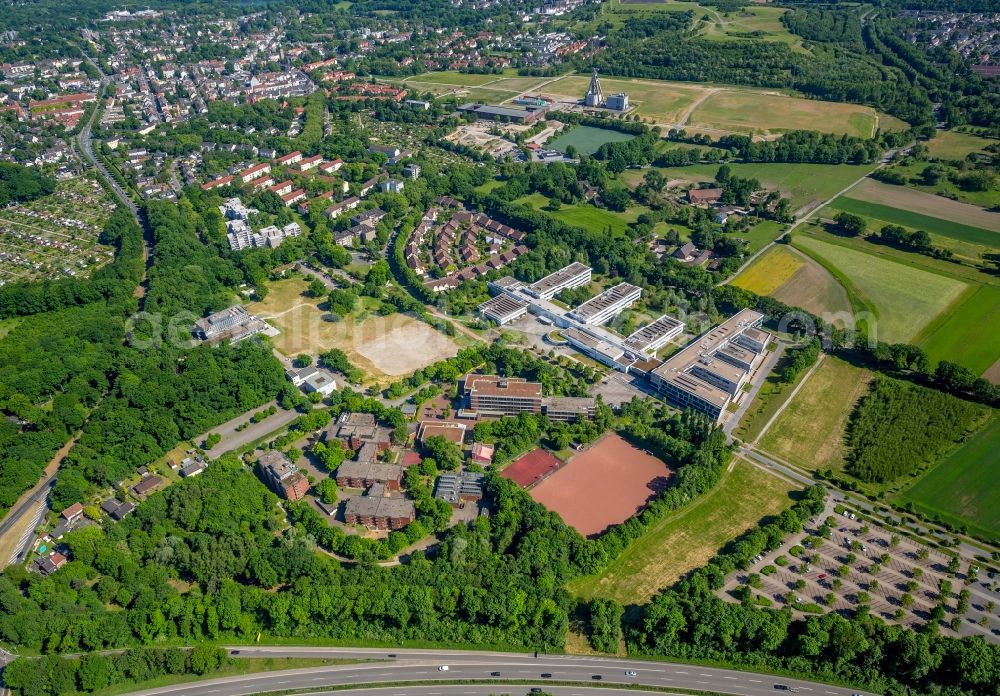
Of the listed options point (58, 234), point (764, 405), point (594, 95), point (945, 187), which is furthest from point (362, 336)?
point (594, 95)

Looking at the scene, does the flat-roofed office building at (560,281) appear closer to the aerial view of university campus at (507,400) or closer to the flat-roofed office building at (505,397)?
the aerial view of university campus at (507,400)

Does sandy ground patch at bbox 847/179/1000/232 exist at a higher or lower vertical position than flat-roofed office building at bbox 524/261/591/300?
higher

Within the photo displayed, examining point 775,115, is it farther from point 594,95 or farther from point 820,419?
point 820,419

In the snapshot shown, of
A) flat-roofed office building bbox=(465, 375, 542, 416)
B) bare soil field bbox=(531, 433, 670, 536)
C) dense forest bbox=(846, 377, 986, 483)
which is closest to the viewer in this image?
bare soil field bbox=(531, 433, 670, 536)

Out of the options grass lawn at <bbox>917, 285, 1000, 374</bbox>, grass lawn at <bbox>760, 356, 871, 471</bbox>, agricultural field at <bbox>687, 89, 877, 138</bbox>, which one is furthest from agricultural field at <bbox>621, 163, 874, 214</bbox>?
Result: grass lawn at <bbox>760, 356, 871, 471</bbox>

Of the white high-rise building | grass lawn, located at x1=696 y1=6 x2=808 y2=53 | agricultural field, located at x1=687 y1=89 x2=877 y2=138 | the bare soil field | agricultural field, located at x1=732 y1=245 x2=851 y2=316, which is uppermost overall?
grass lawn, located at x1=696 y1=6 x2=808 y2=53

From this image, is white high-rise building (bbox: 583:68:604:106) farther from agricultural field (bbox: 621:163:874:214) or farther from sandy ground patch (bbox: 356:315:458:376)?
sandy ground patch (bbox: 356:315:458:376)

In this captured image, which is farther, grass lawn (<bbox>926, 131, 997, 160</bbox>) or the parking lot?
grass lawn (<bbox>926, 131, 997, 160</bbox>)
